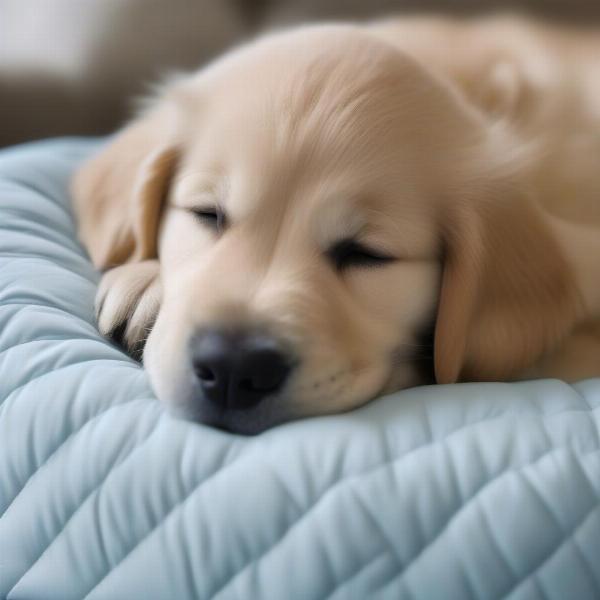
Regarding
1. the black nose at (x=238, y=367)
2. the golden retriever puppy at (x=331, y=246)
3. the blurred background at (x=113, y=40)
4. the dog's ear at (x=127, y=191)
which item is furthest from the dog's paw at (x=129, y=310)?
the blurred background at (x=113, y=40)

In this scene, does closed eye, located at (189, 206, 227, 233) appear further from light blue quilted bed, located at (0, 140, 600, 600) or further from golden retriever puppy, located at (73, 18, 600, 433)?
light blue quilted bed, located at (0, 140, 600, 600)

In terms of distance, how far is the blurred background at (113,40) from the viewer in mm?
2225

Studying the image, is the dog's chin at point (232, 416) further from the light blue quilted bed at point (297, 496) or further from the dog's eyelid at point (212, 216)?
the dog's eyelid at point (212, 216)

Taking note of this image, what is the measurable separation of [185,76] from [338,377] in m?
0.85

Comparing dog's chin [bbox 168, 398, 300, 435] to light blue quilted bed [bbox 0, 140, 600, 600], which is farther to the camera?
dog's chin [bbox 168, 398, 300, 435]

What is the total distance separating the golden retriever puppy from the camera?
3.37ft

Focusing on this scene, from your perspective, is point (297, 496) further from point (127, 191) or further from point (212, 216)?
point (127, 191)

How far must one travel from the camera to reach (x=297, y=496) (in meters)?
0.88

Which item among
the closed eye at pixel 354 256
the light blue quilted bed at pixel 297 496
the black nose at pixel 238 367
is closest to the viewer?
the light blue quilted bed at pixel 297 496

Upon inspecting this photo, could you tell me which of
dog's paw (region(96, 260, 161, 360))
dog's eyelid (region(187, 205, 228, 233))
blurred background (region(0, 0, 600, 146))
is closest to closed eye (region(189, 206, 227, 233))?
dog's eyelid (region(187, 205, 228, 233))

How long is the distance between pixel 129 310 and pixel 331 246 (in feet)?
1.15

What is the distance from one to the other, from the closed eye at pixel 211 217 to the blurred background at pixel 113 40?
1.12m

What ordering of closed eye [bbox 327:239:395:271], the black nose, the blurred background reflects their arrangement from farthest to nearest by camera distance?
the blurred background, closed eye [bbox 327:239:395:271], the black nose

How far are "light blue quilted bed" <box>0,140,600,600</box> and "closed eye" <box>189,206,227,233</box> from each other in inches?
11.3
